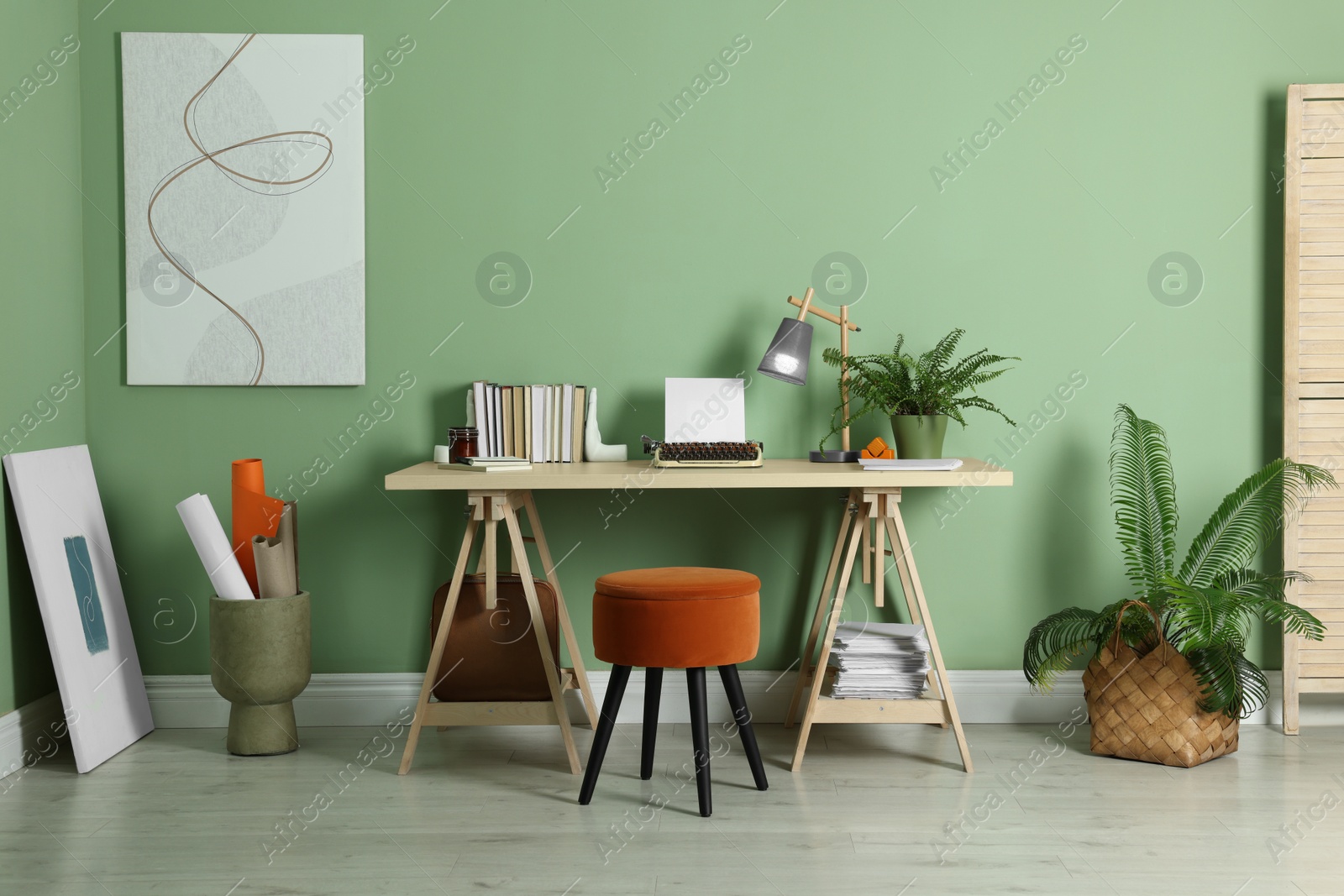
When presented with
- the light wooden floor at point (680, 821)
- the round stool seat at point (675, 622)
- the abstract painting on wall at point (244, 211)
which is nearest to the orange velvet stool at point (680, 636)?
the round stool seat at point (675, 622)

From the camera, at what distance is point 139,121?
3080 mm

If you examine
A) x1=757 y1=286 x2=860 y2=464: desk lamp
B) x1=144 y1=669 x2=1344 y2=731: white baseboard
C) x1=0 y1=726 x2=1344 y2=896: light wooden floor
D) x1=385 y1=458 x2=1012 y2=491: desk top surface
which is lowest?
x1=0 y1=726 x2=1344 y2=896: light wooden floor

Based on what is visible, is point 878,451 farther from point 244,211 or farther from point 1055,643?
point 244,211

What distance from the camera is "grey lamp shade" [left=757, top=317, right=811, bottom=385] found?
290 centimetres

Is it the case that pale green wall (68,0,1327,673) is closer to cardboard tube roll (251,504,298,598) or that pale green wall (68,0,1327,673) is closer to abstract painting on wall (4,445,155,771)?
abstract painting on wall (4,445,155,771)

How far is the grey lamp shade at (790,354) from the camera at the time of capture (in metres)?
Result: 2.90

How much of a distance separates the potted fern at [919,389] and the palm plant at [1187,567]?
45 centimetres

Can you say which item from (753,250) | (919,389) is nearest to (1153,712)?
(919,389)

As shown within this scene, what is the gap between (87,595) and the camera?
2.96 m

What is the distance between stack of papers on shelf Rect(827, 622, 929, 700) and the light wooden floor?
209mm

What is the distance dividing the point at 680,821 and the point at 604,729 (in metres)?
0.29

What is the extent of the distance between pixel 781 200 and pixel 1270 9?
1625mm

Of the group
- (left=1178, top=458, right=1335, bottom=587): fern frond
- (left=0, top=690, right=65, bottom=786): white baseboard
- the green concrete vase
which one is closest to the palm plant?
(left=1178, top=458, right=1335, bottom=587): fern frond

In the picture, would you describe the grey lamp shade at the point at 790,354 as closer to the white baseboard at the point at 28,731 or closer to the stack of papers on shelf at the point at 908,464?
the stack of papers on shelf at the point at 908,464
